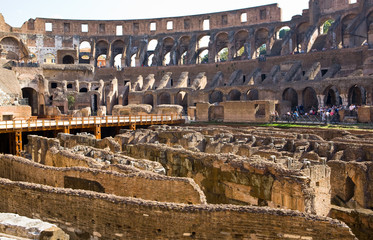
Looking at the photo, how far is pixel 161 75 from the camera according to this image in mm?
48406

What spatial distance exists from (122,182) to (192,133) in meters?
11.9

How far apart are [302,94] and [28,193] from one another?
30454 millimetres

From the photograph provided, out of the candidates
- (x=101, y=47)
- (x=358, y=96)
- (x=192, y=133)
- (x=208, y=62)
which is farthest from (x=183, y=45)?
(x=192, y=133)

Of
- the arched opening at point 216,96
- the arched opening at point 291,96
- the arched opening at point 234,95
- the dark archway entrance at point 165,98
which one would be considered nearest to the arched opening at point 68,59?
the dark archway entrance at point 165,98

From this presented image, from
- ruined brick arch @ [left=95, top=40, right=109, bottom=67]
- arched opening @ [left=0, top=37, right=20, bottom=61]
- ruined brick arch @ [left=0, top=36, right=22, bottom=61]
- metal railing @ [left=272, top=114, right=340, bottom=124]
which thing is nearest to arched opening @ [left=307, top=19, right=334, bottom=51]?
metal railing @ [left=272, top=114, right=340, bottom=124]

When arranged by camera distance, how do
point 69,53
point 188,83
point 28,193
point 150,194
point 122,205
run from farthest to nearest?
point 69,53 < point 188,83 < point 150,194 < point 28,193 < point 122,205

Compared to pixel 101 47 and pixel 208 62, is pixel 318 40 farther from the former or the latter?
pixel 101 47

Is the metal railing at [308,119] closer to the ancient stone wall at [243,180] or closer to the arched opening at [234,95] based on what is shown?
the arched opening at [234,95]

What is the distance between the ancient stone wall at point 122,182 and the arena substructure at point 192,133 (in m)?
0.03

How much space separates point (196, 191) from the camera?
7840mm

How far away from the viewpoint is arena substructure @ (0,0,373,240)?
21.2 ft

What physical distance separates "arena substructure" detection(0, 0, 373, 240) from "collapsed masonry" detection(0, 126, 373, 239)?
3 centimetres

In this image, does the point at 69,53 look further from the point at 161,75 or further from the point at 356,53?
A: the point at 356,53

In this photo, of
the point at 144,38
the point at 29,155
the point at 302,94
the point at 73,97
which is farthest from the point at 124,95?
the point at 29,155
